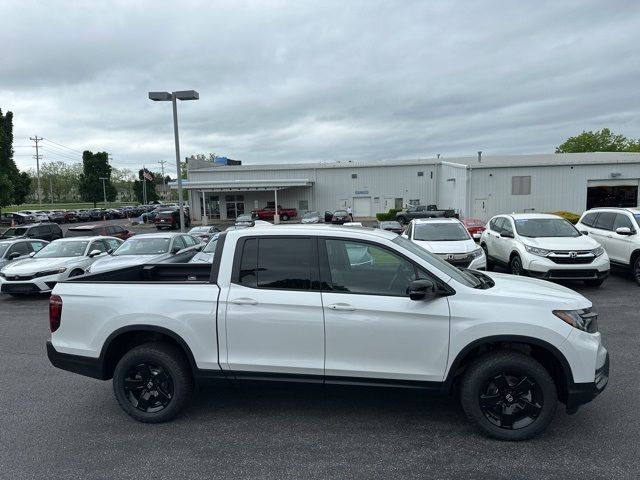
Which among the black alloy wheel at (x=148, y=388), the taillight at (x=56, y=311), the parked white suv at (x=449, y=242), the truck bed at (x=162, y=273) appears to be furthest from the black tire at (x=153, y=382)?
the parked white suv at (x=449, y=242)

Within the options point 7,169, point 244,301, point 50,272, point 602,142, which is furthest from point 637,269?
point 602,142

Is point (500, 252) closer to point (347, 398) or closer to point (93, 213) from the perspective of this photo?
point (347, 398)

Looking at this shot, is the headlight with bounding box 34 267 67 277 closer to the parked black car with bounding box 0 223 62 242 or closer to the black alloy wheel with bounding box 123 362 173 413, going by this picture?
the black alloy wheel with bounding box 123 362 173 413

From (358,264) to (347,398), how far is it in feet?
4.88

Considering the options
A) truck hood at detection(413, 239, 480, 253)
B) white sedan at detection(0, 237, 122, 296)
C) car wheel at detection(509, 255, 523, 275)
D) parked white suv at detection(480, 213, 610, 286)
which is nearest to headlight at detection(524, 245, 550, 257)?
parked white suv at detection(480, 213, 610, 286)

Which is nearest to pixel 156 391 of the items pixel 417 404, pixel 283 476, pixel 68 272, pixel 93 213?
pixel 283 476

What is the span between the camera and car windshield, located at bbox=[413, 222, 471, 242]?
10391 mm

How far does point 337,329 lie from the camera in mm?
3510

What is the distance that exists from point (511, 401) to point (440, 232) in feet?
24.7

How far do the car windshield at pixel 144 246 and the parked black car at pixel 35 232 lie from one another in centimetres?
1337

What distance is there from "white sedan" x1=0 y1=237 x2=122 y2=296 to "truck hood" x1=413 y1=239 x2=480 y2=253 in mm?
8198

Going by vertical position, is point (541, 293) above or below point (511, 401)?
above

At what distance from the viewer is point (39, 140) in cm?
8169

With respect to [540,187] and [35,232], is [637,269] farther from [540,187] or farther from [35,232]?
[35,232]
